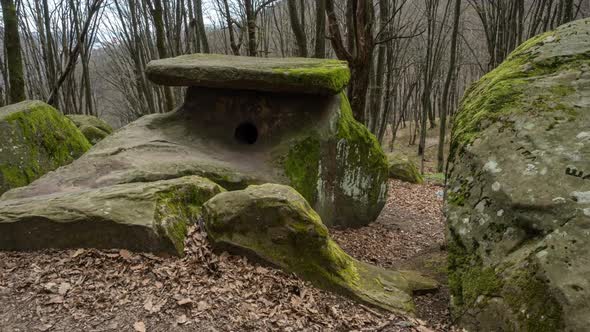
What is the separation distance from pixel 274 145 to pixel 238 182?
1.14m

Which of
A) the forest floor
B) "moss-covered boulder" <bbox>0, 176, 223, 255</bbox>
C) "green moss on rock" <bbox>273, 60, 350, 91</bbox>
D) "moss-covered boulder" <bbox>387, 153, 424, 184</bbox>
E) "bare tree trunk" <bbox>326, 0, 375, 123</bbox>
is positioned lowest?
"moss-covered boulder" <bbox>387, 153, 424, 184</bbox>

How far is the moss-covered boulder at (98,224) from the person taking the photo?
3.49m

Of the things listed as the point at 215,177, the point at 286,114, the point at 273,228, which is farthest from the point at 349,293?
the point at 286,114

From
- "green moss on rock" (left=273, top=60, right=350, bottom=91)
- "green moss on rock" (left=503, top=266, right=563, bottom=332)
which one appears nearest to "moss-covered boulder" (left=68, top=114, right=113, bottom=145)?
"green moss on rock" (left=273, top=60, right=350, bottom=91)

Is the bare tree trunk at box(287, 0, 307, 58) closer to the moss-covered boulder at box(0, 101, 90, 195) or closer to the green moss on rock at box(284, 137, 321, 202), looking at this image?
the green moss on rock at box(284, 137, 321, 202)

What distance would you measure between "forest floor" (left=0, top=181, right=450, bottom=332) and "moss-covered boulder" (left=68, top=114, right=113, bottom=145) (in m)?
8.68

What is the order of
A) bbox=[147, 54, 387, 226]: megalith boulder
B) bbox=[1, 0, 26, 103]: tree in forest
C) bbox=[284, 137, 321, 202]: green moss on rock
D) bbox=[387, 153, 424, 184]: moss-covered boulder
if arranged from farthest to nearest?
bbox=[387, 153, 424, 184]: moss-covered boulder → bbox=[1, 0, 26, 103]: tree in forest → bbox=[284, 137, 321, 202]: green moss on rock → bbox=[147, 54, 387, 226]: megalith boulder

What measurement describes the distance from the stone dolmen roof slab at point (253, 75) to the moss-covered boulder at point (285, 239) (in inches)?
112

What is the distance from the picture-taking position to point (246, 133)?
23.6ft

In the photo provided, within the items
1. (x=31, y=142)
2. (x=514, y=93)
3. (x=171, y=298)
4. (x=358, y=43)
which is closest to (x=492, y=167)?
(x=514, y=93)

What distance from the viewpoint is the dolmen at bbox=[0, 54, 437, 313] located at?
3553mm

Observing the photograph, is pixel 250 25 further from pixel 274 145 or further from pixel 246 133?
pixel 274 145

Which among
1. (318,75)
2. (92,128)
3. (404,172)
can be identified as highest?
(318,75)

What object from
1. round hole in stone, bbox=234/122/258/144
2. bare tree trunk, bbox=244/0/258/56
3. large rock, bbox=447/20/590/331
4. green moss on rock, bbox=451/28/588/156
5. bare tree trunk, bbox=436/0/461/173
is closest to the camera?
large rock, bbox=447/20/590/331
